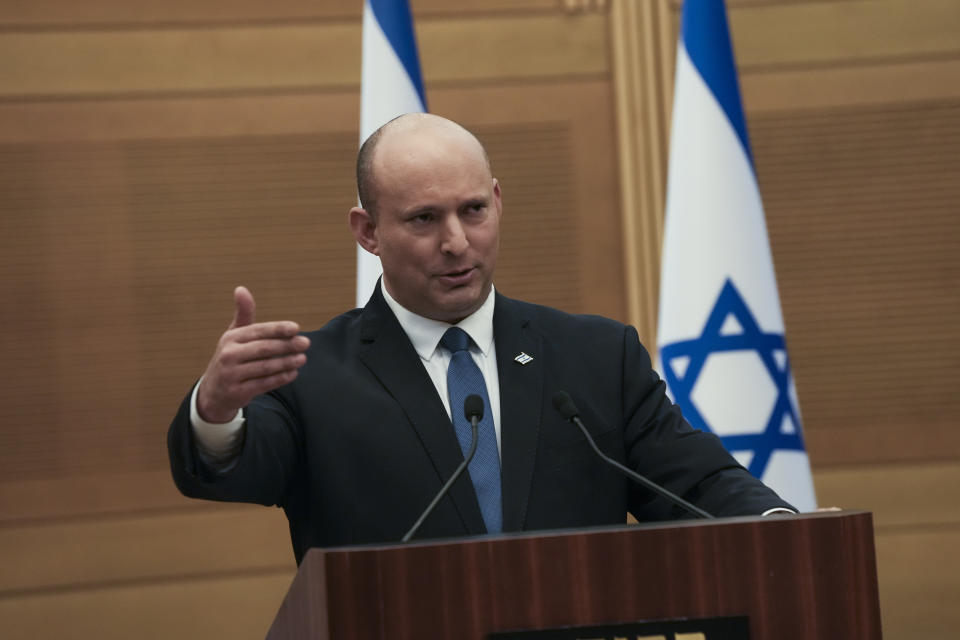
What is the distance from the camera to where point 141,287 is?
513 centimetres

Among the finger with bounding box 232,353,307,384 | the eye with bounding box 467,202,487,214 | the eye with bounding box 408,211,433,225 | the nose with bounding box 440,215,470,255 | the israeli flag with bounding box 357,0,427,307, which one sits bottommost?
the finger with bounding box 232,353,307,384

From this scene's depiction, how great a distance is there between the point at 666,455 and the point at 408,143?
0.69 m

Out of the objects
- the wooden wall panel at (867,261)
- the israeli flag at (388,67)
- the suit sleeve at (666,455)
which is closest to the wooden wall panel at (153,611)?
the israeli flag at (388,67)

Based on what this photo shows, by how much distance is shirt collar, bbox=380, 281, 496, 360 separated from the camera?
1.96m

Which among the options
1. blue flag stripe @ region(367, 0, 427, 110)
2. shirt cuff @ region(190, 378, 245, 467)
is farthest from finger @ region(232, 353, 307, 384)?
blue flag stripe @ region(367, 0, 427, 110)

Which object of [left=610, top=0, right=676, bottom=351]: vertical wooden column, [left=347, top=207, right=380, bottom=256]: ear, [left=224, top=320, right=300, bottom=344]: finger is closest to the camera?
[left=224, top=320, right=300, bottom=344]: finger

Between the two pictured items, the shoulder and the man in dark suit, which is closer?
the man in dark suit

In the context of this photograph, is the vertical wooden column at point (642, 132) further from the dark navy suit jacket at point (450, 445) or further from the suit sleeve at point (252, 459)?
the suit sleeve at point (252, 459)

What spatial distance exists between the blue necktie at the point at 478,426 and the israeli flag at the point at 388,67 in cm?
193

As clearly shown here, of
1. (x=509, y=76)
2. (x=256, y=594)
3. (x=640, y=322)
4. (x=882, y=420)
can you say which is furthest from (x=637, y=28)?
(x=256, y=594)

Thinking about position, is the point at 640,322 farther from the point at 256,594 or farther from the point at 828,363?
the point at 256,594

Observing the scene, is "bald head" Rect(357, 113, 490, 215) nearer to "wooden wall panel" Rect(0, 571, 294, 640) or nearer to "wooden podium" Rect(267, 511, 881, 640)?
"wooden podium" Rect(267, 511, 881, 640)

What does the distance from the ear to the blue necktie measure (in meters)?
0.21

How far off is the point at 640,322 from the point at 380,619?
4.11 metres
